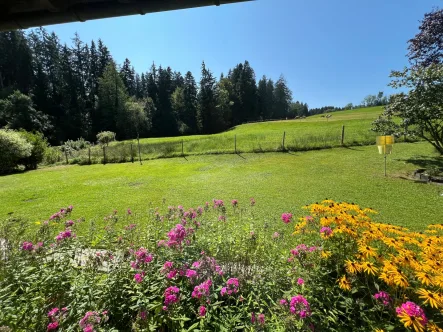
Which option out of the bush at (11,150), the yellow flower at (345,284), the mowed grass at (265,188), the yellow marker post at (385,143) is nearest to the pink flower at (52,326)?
the yellow flower at (345,284)

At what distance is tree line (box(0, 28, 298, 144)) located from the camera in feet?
116

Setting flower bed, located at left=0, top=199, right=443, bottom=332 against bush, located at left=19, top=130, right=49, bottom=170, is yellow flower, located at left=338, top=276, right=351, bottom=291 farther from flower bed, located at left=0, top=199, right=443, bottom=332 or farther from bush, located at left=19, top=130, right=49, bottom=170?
bush, located at left=19, top=130, right=49, bottom=170

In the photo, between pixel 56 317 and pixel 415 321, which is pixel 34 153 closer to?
pixel 56 317

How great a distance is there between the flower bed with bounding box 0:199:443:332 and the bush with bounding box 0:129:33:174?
16.7 metres

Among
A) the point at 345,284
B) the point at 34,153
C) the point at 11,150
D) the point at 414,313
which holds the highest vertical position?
the point at 11,150

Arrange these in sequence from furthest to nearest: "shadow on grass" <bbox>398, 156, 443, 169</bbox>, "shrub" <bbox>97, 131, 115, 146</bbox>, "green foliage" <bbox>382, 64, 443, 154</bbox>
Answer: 1. "shrub" <bbox>97, 131, 115, 146</bbox>
2. "shadow on grass" <bbox>398, 156, 443, 169</bbox>
3. "green foliage" <bbox>382, 64, 443, 154</bbox>

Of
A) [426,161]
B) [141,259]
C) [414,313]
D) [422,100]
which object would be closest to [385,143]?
[422,100]

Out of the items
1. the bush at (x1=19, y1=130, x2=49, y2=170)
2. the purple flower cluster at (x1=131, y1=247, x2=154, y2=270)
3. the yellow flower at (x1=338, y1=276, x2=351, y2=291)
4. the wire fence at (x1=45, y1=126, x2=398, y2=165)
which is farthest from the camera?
the bush at (x1=19, y1=130, x2=49, y2=170)

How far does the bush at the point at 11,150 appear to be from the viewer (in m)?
14.3

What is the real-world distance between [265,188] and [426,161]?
7.21 meters

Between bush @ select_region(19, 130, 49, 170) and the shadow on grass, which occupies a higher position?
bush @ select_region(19, 130, 49, 170)

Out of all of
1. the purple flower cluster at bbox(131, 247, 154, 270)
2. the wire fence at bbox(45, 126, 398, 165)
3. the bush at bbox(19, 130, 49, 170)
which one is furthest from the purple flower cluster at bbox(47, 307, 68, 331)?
the bush at bbox(19, 130, 49, 170)

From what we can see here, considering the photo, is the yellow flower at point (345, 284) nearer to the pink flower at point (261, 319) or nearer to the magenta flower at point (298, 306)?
the magenta flower at point (298, 306)

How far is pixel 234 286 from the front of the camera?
67.2 inches
